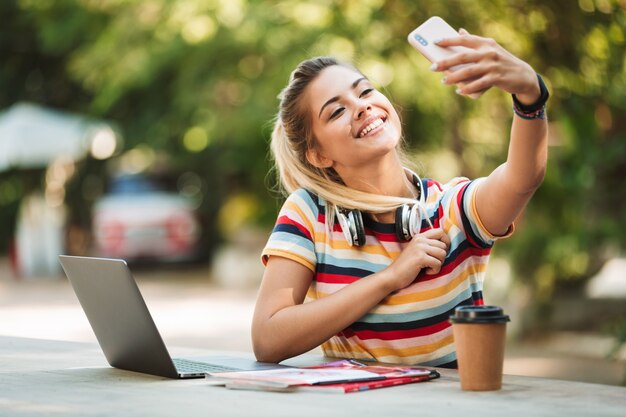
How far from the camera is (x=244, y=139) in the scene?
11.9m

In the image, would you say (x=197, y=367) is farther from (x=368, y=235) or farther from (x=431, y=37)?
(x=431, y=37)

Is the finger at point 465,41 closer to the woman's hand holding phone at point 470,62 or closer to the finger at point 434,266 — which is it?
the woman's hand holding phone at point 470,62

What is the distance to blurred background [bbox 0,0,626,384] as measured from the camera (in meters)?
7.02

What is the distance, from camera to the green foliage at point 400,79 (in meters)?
6.42

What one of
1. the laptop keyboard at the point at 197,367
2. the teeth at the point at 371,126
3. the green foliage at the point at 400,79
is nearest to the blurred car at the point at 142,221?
the green foliage at the point at 400,79

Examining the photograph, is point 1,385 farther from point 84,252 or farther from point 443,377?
point 84,252

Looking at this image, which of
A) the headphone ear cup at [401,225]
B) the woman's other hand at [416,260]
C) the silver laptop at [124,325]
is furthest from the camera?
the headphone ear cup at [401,225]

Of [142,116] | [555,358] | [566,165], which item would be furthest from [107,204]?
[566,165]

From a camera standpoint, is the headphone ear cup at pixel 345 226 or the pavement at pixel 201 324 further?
the pavement at pixel 201 324

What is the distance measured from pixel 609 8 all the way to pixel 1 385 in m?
4.59

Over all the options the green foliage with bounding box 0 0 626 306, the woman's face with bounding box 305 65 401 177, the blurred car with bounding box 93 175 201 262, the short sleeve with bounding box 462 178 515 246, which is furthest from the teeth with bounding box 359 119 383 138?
the blurred car with bounding box 93 175 201 262

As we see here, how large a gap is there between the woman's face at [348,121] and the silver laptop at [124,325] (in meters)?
0.59

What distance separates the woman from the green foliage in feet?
4.45

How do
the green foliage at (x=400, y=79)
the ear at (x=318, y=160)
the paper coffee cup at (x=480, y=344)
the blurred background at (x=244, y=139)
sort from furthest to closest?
the blurred background at (x=244, y=139)
the green foliage at (x=400, y=79)
the ear at (x=318, y=160)
the paper coffee cup at (x=480, y=344)
